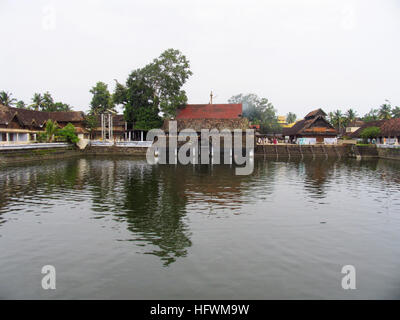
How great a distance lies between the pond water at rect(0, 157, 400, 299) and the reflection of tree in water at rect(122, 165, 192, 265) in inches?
1.6

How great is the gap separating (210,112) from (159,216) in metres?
40.7

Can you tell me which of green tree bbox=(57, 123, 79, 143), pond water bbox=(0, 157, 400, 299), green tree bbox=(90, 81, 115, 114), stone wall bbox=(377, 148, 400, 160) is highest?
green tree bbox=(90, 81, 115, 114)

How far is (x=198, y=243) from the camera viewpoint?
10078 millimetres

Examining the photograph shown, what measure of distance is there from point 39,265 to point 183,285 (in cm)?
399

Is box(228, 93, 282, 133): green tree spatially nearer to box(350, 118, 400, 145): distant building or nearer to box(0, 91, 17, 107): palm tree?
box(350, 118, 400, 145): distant building

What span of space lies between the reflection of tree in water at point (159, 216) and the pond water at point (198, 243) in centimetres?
4

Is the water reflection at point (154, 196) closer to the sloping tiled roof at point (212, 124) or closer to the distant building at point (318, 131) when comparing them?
the sloping tiled roof at point (212, 124)

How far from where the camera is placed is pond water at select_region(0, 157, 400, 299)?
7.41 metres

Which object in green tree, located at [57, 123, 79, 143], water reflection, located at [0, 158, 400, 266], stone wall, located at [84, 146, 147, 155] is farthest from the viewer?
green tree, located at [57, 123, 79, 143]

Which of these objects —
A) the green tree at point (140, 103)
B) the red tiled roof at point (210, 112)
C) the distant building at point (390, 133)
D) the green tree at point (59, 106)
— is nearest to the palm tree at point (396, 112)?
the distant building at point (390, 133)

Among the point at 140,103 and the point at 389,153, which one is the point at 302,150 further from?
the point at 140,103

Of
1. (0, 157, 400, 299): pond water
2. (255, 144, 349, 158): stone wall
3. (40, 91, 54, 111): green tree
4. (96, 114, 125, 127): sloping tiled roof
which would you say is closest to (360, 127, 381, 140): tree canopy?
(255, 144, 349, 158): stone wall

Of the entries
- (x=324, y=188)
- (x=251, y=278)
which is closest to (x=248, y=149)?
(x=324, y=188)

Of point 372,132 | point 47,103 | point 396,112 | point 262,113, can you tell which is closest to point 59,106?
point 47,103
